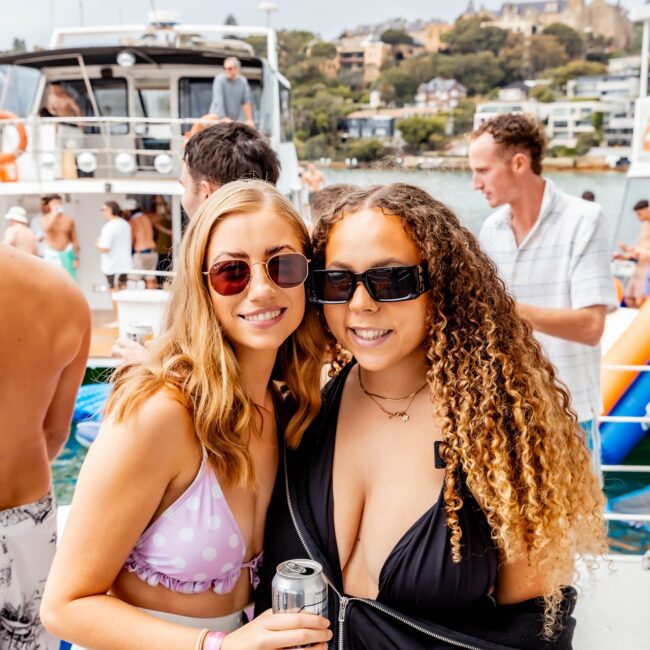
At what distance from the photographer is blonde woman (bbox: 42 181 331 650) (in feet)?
4.22

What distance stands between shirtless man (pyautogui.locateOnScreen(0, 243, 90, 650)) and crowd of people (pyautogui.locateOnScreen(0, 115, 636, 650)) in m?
0.50

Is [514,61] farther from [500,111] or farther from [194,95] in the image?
[500,111]

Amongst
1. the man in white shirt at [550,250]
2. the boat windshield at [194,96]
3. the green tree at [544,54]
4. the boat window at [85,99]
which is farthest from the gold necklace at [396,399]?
the green tree at [544,54]

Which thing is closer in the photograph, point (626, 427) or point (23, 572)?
point (23, 572)

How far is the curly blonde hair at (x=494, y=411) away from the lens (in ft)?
4.66

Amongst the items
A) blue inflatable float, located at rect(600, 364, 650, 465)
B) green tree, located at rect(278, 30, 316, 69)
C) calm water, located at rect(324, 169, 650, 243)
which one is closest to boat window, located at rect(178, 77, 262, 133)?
calm water, located at rect(324, 169, 650, 243)

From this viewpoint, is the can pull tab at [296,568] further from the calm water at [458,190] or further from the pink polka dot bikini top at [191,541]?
the calm water at [458,190]

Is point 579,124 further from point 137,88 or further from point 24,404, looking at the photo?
point 24,404

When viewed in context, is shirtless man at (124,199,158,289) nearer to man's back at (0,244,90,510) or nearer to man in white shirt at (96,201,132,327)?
man in white shirt at (96,201,132,327)

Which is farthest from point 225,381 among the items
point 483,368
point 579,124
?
point 579,124

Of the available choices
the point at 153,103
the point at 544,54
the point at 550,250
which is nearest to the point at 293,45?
the point at 544,54

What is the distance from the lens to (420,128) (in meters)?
48.6

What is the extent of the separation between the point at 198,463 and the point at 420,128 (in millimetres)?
49439

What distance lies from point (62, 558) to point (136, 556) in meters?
0.14
